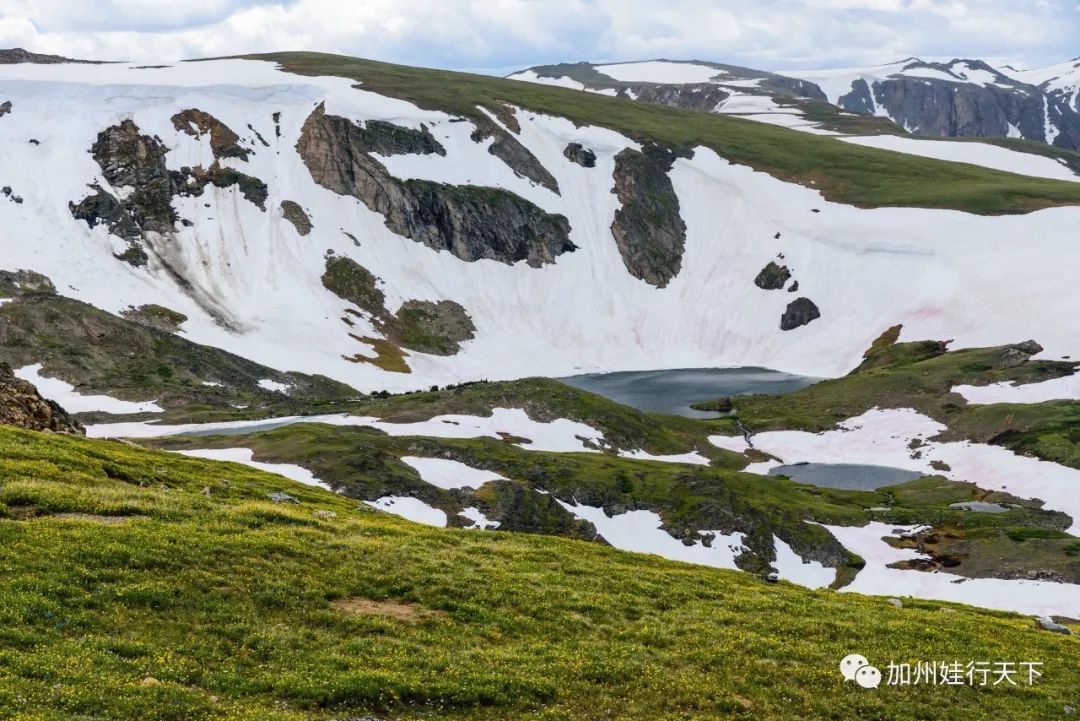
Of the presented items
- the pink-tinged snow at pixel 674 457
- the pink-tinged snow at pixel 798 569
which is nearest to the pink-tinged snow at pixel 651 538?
the pink-tinged snow at pixel 798 569

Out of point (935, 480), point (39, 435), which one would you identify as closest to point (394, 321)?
point (935, 480)

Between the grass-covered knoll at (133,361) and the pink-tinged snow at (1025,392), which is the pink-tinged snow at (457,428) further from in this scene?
the pink-tinged snow at (1025,392)

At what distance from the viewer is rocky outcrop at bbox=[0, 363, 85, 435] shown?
48281mm

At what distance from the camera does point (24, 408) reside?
163 ft

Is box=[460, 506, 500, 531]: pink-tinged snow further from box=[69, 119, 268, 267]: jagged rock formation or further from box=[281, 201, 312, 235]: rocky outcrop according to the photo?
box=[281, 201, 312, 235]: rocky outcrop

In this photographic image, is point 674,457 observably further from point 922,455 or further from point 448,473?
point 448,473

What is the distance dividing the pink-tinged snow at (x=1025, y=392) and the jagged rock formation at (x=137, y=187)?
145 metres

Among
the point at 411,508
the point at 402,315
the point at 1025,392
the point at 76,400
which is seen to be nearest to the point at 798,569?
the point at 411,508

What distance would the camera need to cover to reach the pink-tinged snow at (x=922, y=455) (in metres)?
108

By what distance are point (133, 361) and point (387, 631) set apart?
400ft

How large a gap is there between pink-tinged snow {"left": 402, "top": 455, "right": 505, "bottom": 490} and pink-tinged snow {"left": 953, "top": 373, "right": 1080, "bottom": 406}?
89650mm

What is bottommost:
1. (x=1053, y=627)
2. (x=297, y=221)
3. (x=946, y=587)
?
(x=1053, y=627)

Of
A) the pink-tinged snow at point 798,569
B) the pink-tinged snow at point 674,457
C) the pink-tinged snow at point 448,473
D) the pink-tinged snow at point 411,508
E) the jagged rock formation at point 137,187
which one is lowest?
the pink-tinged snow at point 411,508

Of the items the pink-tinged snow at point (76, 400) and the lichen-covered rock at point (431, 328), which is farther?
the lichen-covered rock at point (431, 328)
